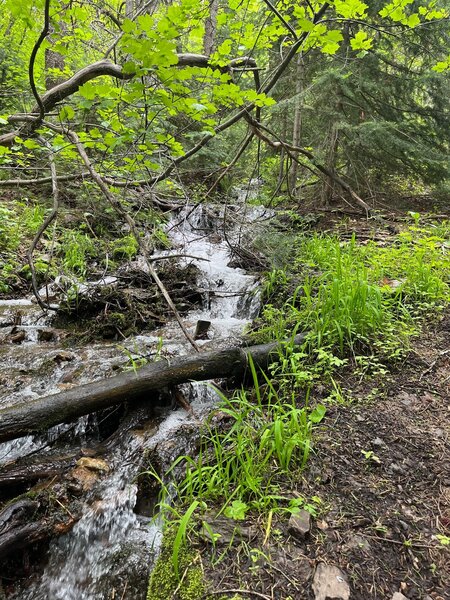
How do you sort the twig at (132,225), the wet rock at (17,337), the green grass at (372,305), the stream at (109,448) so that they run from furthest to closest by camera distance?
1. the wet rock at (17,337)
2. the green grass at (372,305)
3. the twig at (132,225)
4. the stream at (109,448)

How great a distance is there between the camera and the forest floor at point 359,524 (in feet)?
5.05

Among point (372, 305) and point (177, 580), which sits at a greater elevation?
point (372, 305)

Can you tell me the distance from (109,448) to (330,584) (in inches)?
72.3

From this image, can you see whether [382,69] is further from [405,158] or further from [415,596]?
[415,596]

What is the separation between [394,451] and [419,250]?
2877 millimetres

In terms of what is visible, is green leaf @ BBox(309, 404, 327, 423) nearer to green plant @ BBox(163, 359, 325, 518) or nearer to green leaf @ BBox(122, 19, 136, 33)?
green plant @ BBox(163, 359, 325, 518)

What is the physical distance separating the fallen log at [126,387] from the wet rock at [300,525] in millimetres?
1386

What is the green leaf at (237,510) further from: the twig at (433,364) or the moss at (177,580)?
the twig at (433,364)

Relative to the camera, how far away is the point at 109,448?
2744 millimetres

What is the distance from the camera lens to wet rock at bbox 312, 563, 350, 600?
148cm

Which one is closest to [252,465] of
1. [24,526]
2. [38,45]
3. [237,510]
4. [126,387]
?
[237,510]

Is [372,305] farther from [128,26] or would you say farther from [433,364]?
[128,26]

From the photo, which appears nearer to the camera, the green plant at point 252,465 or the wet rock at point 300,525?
the wet rock at point 300,525

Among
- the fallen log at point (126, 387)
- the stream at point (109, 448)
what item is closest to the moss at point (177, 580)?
the stream at point (109, 448)
